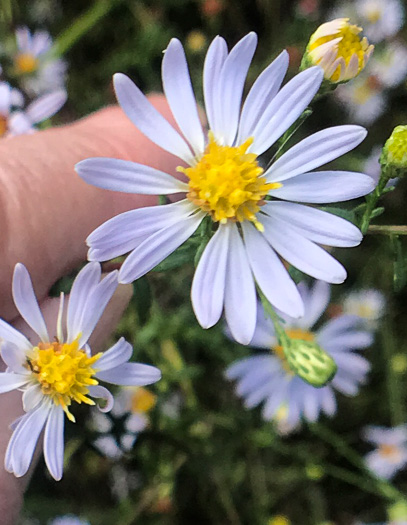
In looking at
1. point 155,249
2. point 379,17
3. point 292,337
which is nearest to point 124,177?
point 155,249

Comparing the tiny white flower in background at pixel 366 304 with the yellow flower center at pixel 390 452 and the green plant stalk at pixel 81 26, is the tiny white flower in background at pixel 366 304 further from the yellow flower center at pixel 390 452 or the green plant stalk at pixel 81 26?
the green plant stalk at pixel 81 26

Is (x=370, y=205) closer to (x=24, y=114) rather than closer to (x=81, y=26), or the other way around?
(x=24, y=114)

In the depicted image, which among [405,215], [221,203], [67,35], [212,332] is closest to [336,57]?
[221,203]

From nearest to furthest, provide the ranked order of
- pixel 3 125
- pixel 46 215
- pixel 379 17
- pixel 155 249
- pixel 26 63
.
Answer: pixel 155 249 → pixel 46 215 → pixel 3 125 → pixel 26 63 → pixel 379 17

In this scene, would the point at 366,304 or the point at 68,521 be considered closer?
the point at 68,521

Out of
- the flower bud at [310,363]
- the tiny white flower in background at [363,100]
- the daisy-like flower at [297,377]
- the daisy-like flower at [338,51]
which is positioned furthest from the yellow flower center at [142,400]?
the tiny white flower in background at [363,100]

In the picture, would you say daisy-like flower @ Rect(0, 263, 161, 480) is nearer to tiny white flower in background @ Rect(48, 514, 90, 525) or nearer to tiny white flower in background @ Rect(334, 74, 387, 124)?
tiny white flower in background @ Rect(48, 514, 90, 525)
